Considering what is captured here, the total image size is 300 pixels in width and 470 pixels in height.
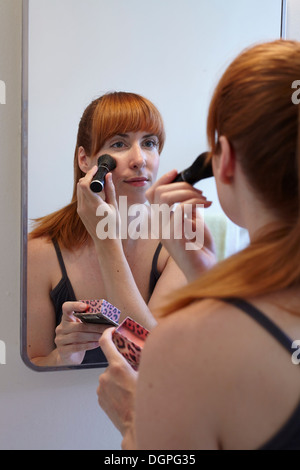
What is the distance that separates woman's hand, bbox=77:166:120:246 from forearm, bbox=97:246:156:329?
0.13 feet

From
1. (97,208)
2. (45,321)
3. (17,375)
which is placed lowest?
(17,375)

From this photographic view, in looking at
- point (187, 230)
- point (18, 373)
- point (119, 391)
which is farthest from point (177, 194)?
→ point (18, 373)

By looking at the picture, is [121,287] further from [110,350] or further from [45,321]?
[110,350]

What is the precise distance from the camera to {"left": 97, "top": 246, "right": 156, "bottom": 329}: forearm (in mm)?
1098

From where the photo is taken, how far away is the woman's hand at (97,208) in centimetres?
107

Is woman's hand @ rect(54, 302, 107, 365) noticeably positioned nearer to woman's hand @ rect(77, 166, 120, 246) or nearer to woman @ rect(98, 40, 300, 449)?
woman's hand @ rect(77, 166, 120, 246)

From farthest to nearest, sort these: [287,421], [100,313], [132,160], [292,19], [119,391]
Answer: [292,19] → [132,160] → [100,313] → [119,391] → [287,421]

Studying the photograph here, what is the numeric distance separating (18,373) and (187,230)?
1.61ft

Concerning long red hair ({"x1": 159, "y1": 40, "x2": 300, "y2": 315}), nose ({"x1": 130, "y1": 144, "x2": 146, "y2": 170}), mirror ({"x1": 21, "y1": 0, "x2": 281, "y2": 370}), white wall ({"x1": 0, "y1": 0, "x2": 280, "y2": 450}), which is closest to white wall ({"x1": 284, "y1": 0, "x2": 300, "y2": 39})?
mirror ({"x1": 21, "y1": 0, "x2": 281, "y2": 370})

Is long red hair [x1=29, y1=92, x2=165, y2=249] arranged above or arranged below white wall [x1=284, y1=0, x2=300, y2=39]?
below

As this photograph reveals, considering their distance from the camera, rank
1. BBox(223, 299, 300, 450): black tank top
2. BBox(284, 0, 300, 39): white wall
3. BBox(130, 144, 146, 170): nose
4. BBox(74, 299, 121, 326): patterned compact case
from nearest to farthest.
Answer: BBox(223, 299, 300, 450): black tank top → BBox(74, 299, 121, 326): patterned compact case → BBox(130, 144, 146, 170): nose → BBox(284, 0, 300, 39): white wall

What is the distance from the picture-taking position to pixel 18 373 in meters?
1.09
